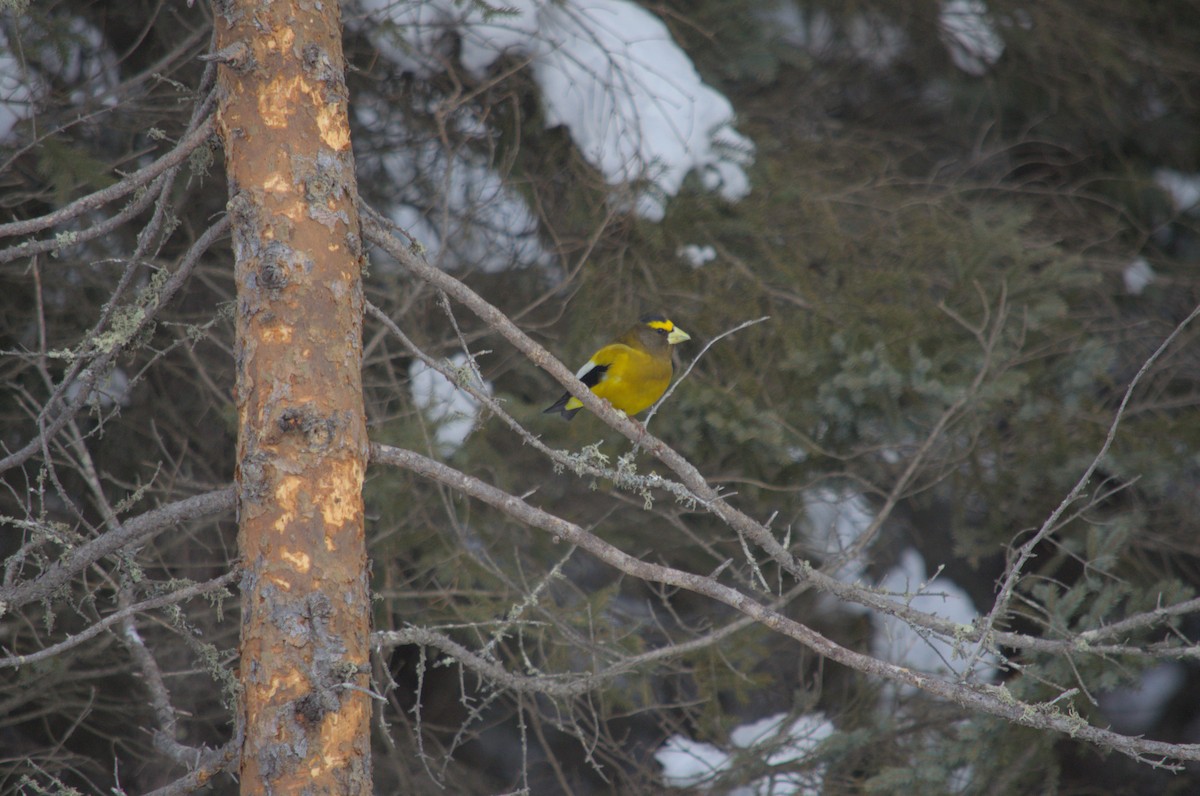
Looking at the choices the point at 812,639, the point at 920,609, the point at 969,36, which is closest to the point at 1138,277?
the point at 969,36

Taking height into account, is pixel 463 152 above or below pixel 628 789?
above

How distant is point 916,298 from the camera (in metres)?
5.89

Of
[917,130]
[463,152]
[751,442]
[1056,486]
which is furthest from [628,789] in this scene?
[917,130]

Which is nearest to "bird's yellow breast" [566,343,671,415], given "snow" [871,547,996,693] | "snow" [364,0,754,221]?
"snow" [364,0,754,221]

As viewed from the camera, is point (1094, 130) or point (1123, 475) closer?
point (1123, 475)

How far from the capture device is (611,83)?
229 inches

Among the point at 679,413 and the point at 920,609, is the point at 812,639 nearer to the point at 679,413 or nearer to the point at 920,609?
the point at 679,413

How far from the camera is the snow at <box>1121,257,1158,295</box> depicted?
698 centimetres

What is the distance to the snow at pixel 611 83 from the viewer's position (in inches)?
231

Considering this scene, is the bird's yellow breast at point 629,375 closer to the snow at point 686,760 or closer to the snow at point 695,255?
the snow at point 695,255

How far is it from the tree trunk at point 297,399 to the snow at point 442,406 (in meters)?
2.42

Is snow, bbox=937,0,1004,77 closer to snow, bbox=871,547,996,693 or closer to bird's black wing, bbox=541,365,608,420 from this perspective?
snow, bbox=871,547,996,693

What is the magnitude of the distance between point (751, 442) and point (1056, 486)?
1.64 m

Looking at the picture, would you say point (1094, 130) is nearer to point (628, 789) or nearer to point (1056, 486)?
point (1056, 486)
